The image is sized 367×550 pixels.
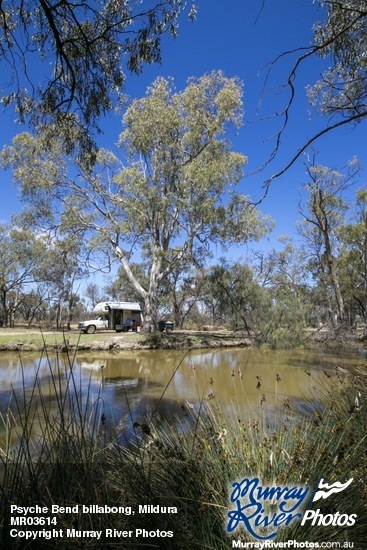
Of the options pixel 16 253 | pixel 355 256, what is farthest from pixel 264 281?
pixel 16 253

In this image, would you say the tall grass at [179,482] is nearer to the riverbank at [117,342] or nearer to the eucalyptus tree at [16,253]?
the riverbank at [117,342]

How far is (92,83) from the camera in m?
4.79

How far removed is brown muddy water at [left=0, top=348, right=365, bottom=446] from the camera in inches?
222

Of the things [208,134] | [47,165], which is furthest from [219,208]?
[47,165]

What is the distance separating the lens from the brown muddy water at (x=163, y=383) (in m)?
5.64

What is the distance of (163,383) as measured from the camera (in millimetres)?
9492

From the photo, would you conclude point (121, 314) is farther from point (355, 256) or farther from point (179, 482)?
point (179, 482)

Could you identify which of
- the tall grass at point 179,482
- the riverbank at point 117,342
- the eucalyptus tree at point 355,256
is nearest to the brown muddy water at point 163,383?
Answer: the riverbank at point 117,342

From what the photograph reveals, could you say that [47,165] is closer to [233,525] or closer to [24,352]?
[24,352]

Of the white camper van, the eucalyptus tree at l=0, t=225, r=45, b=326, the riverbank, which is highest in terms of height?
the eucalyptus tree at l=0, t=225, r=45, b=326

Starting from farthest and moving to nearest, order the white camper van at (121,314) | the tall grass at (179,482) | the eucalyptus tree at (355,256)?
1. the white camper van at (121,314)
2. the eucalyptus tree at (355,256)
3. the tall grass at (179,482)

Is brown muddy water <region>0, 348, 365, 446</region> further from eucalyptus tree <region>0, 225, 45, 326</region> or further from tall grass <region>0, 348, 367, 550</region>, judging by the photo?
eucalyptus tree <region>0, 225, 45, 326</region>

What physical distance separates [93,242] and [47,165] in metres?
4.60

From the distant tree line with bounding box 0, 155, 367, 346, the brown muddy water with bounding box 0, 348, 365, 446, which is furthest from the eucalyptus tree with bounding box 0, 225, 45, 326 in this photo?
the brown muddy water with bounding box 0, 348, 365, 446
